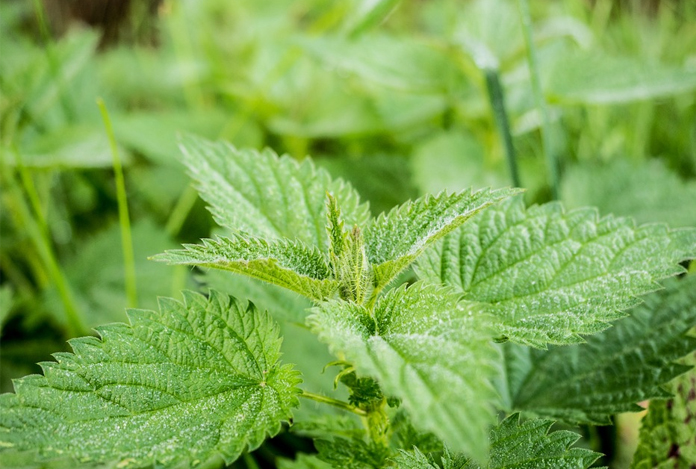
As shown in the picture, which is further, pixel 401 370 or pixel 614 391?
pixel 614 391

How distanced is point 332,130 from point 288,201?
0.68 m

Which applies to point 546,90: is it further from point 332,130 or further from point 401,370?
point 401,370

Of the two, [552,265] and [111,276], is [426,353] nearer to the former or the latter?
[552,265]

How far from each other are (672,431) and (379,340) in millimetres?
436

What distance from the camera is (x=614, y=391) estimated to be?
0.67 meters

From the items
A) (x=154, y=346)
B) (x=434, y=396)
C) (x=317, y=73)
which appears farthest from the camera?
(x=317, y=73)

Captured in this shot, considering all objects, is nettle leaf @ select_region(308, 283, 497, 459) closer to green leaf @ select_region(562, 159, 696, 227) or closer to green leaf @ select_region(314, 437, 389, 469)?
green leaf @ select_region(314, 437, 389, 469)

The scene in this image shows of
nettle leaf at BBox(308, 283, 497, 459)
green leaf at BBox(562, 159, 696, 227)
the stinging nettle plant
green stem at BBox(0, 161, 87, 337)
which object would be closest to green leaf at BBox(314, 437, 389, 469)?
the stinging nettle plant

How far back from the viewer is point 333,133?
1326 millimetres

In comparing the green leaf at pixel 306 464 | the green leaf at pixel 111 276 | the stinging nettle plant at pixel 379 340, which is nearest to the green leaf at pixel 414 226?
the stinging nettle plant at pixel 379 340

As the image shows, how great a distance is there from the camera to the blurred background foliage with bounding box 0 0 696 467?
102 cm

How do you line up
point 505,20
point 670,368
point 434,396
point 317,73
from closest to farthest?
1. point 434,396
2. point 670,368
3. point 505,20
4. point 317,73

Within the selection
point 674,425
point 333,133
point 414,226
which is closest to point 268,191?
point 414,226

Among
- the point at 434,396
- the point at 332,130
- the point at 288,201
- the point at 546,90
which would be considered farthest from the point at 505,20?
the point at 434,396
